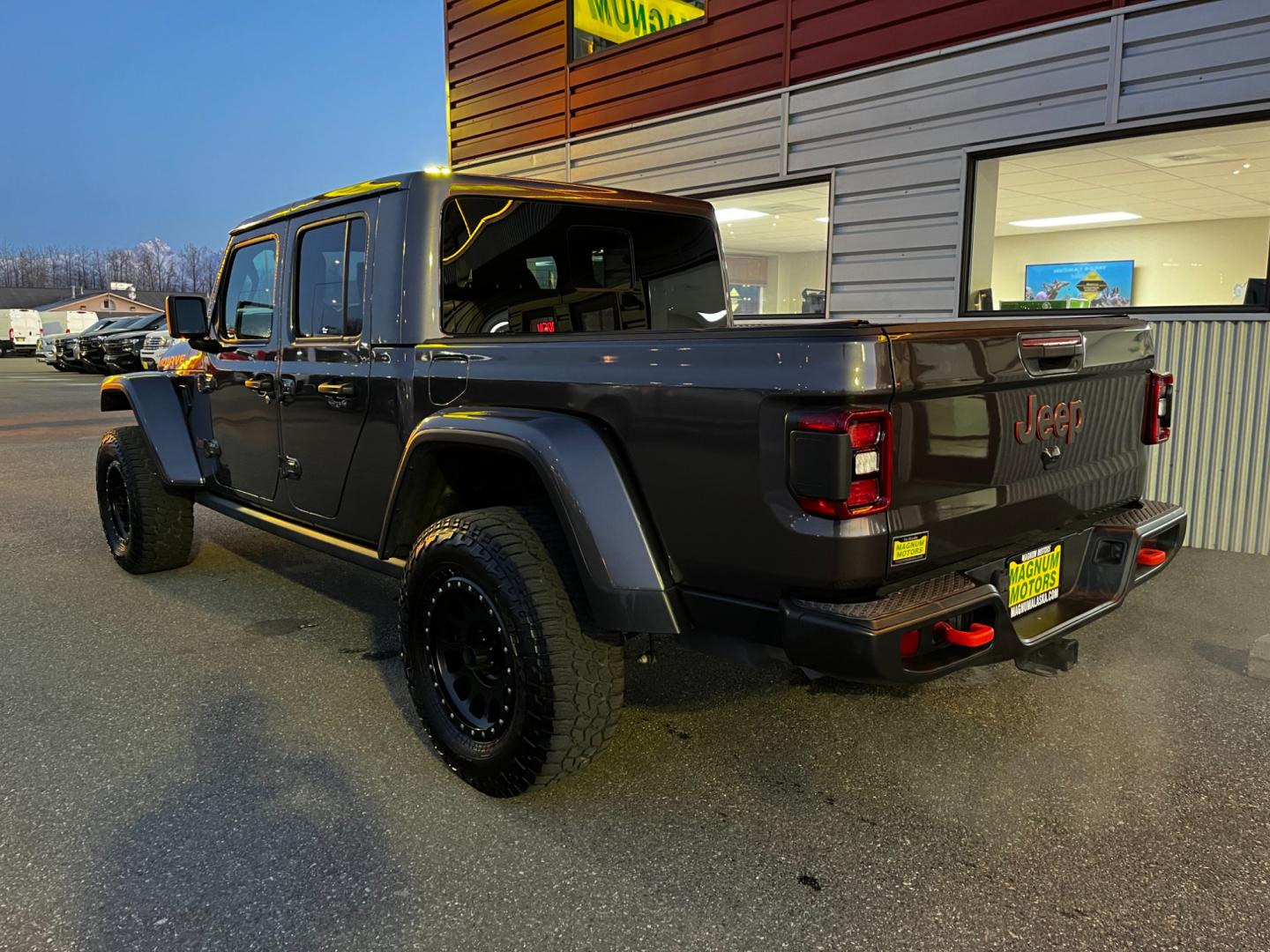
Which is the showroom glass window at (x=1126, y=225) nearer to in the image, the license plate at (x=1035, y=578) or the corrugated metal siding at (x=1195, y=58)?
the corrugated metal siding at (x=1195, y=58)

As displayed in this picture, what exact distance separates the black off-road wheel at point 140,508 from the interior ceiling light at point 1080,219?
19.9ft

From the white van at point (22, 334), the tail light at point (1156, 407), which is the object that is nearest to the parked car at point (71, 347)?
the white van at point (22, 334)

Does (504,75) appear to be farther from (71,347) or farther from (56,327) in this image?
(56,327)

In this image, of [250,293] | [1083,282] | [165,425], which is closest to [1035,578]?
[250,293]

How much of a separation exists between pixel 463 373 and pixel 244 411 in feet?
5.74

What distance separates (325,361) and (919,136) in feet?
16.0

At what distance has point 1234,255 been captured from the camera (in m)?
5.90

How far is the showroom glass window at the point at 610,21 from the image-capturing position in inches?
361

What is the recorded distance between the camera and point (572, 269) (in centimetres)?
384

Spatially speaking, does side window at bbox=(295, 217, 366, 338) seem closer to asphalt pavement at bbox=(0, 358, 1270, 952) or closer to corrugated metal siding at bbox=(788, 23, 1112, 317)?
asphalt pavement at bbox=(0, 358, 1270, 952)

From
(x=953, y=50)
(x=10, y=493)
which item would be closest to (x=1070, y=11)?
(x=953, y=50)

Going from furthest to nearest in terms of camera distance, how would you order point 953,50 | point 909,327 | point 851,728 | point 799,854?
point 953,50
point 851,728
point 799,854
point 909,327

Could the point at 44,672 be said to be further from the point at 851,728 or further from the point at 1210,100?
the point at 1210,100

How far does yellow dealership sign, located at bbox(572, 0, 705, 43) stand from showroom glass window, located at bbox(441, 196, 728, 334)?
231 inches
